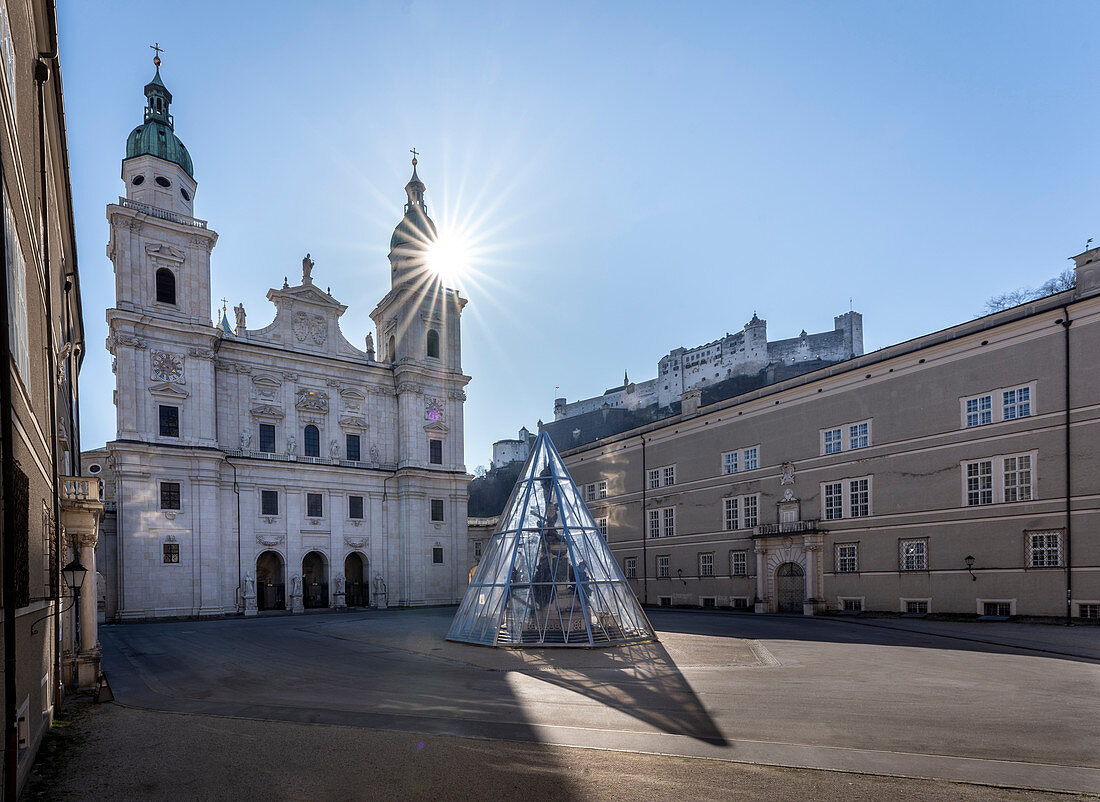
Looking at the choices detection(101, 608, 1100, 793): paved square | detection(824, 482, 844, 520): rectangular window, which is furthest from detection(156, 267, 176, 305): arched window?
detection(824, 482, 844, 520): rectangular window

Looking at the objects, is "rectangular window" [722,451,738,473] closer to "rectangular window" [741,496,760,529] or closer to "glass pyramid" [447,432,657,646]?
"rectangular window" [741,496,760,529]

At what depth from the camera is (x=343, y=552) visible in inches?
1874

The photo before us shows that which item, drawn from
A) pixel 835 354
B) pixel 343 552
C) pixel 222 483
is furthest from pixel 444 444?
pixel 835 354

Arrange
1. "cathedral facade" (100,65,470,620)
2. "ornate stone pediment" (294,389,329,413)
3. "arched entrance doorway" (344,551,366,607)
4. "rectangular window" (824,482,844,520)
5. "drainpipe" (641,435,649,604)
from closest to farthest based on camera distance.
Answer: "rectangular window" (824,482,844,520) < "cathedral facade" (100,65,470,620) < "ornate stone pediment" (294,389,329,413) < "drainpipe" (641,435,649,604) < "arched entrance doorway" (344,551,366,607)

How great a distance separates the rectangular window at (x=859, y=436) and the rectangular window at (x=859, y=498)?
6.31 feet

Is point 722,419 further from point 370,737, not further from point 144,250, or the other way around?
point 144,250

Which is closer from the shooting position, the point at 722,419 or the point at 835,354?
the point at 722,419

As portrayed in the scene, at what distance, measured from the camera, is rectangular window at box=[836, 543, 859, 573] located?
35031mm

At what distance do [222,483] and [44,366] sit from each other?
112ft

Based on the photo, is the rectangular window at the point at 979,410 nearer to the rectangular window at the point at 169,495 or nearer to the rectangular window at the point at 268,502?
the rectangular window at the point at 268,502

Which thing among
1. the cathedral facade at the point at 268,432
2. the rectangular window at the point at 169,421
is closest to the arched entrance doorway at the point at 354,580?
the cathedral facade at the point at 268,432

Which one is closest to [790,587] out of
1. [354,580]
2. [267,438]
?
[354,580]

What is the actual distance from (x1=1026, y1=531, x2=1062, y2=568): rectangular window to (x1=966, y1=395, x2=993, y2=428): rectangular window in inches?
209

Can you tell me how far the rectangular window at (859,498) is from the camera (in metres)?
34.9
